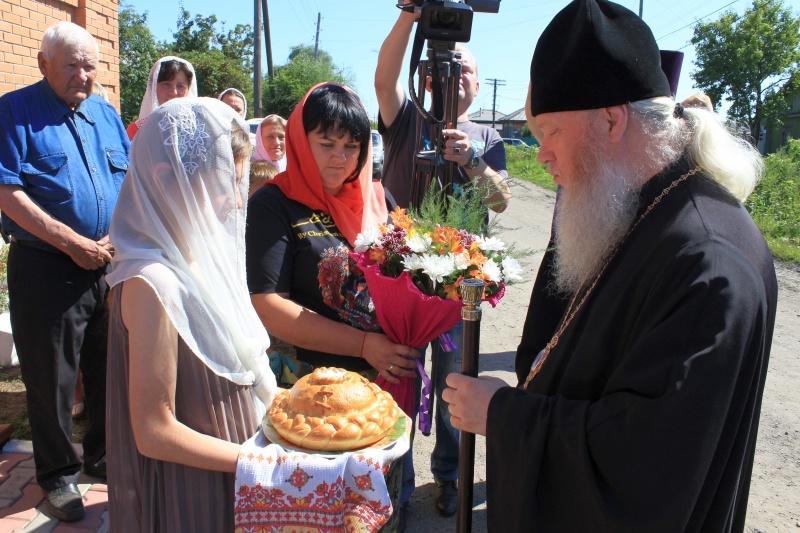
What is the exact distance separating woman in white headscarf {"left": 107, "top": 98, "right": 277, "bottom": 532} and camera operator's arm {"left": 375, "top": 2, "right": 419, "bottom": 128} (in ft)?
4.59

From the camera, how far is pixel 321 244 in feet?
8.06

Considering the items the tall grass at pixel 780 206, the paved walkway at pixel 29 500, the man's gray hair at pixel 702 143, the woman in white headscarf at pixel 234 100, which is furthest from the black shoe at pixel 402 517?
the tall grass at pixel 780 206

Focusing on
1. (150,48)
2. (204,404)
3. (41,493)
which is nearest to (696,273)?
(204,404)

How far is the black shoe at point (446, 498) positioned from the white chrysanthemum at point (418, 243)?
183cm

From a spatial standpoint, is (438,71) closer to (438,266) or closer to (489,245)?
(489,245)

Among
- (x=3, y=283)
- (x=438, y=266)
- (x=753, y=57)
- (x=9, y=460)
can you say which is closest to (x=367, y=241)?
(x=438, y=266)

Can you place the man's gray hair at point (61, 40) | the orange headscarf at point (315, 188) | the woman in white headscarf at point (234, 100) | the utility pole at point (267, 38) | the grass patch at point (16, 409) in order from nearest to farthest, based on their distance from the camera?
the orange headscarf at point (315, 188) < the man's gray hair at point (61, 40) < the grass patch at point (16, 409) < the woman in white headscarf at point (234, 100) < the utility pole at point (267, 38)

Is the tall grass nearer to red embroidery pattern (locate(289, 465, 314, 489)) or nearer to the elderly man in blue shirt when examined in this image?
the elderly man in blue shirt

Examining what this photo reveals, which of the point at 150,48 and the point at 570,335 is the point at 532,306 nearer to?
the point at 570,335

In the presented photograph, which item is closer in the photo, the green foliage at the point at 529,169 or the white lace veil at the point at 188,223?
the white lace veil at the point at 188,223

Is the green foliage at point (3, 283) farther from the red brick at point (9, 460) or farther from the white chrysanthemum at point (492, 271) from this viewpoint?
the white chrysanthemum at point (492, 271)

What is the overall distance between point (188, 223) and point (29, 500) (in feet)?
7.72

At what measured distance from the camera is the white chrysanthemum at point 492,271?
200 cm

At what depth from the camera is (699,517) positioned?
4.32 ft
